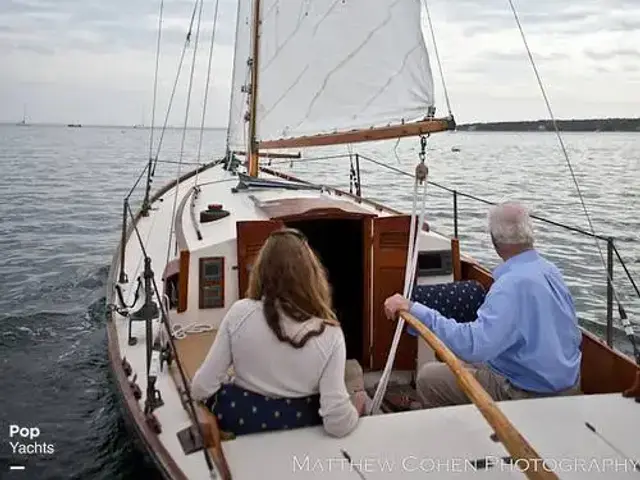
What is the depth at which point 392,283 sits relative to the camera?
17.7ft

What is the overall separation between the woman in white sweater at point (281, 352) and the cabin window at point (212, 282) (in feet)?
6.85

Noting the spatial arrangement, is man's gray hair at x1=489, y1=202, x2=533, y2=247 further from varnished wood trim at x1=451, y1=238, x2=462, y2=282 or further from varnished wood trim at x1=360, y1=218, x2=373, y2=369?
varnished wood trim at x1=451, y1=238, x2=462, y2=282

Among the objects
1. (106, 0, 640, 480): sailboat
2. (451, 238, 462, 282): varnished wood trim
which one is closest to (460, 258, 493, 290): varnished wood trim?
(106, 0, 640, 480): sailboat

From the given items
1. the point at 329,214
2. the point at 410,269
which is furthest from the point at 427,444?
the point at 329,214

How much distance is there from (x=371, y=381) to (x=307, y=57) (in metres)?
3.04

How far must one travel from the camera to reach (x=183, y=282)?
205 inches

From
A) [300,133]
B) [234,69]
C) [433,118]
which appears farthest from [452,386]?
[234,69]

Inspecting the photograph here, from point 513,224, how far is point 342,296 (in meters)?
2.54

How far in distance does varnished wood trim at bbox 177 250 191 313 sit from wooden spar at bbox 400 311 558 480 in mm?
2486

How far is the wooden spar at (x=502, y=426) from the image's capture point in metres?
2.50

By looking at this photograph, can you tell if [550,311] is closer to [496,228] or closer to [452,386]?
[496,228]

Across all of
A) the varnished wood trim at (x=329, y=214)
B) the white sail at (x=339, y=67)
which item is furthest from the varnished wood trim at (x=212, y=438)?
the white sail at (x=339, y=67)

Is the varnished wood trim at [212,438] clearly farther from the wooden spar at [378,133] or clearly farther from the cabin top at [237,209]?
the wooden spar at [378,133]

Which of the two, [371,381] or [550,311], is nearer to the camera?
[550,311]
